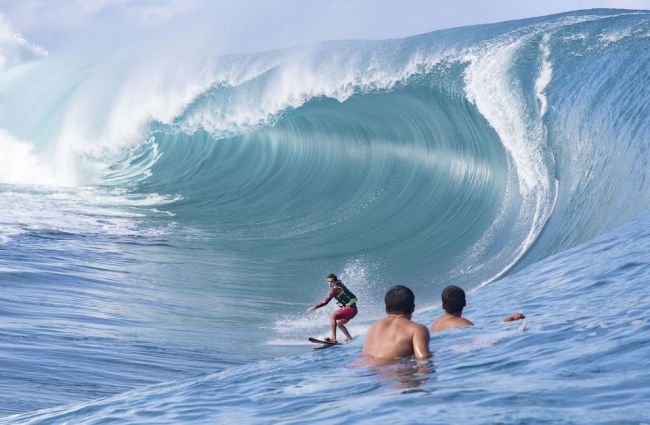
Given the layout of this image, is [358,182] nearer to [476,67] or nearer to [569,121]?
[476,67]

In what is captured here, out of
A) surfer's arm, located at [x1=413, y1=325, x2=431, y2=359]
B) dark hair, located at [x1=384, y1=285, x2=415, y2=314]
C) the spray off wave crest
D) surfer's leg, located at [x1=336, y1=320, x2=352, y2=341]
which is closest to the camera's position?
surfer's arm, located at [x1=413, y1=325, x2=431, y2=359]

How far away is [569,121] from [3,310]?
9.37 metres

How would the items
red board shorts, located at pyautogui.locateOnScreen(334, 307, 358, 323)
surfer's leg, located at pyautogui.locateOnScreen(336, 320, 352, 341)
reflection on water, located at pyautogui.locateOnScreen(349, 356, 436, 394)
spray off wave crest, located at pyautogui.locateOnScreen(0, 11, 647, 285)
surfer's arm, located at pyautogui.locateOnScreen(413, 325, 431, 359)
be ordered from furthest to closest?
spray off wave crest, located at pyautogui.locateOnScreen(0, 11, 647, 285) < red board shorts, located at pyautogui.locateOnScreen(334, 307, 358, 323) < surfer's leg, located at pyautogui.locateOnScreen(336, 320, 352, 341) < surfer's arm, located at pyautogui.locateOnScreen(413, 325, 431, 359) < reflection on water, located at pyautogui.locateOnScreen(349, 356, 436, 394)

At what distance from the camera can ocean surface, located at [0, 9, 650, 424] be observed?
17.1ft

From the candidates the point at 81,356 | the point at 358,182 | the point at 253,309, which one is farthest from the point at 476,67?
the point at 81,356

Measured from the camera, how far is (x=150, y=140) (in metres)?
26.2

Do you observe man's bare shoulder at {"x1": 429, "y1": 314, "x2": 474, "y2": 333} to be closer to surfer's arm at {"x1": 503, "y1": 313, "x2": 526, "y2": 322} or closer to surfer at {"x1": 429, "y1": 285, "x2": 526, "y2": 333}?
surfer at {"x1": 429, "y1": 285, "x2": 526, "y2": 333}

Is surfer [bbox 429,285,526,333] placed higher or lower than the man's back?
higher

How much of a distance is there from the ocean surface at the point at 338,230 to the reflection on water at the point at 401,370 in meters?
0.03

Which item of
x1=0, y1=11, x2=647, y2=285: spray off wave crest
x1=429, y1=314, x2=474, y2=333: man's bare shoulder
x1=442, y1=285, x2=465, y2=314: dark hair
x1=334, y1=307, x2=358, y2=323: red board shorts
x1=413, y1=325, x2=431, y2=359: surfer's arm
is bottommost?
x1=413, y1=325, x2=431, y2=359: surfer's arm

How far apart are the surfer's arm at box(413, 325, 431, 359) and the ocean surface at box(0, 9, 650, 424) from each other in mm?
130

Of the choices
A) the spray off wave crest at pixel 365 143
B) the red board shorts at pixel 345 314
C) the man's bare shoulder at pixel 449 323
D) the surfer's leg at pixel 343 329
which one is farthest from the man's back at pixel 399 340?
the spray off wave crest at pixel 365 143

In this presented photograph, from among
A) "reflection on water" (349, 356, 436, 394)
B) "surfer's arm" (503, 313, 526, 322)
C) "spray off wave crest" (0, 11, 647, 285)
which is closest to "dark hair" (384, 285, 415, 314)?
"reflection on water" (349, 356, 436, 394)

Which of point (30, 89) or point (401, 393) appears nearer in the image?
point (401, 393)
